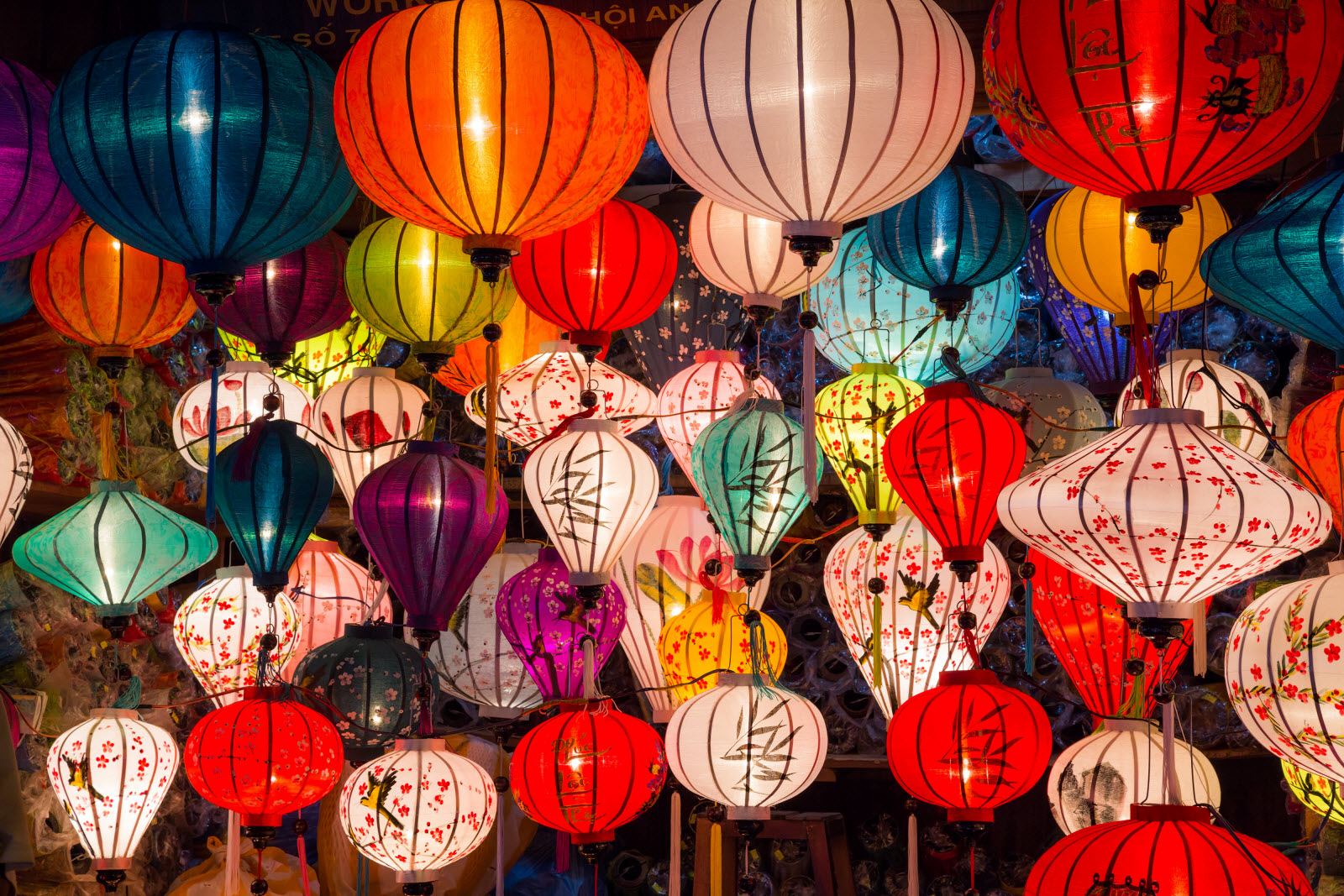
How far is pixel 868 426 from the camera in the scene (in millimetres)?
3412

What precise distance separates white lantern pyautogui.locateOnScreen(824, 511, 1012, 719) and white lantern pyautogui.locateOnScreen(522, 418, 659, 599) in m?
0.58

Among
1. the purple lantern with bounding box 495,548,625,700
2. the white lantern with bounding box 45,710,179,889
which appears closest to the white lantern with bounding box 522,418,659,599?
the purple lantern with bounding box 495,548,625,700

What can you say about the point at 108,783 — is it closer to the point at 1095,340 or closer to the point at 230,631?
the point at 230,631

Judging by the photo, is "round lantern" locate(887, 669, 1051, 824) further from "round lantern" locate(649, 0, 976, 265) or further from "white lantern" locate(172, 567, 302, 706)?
"white lantern" locate(172, 567, 302, 706)

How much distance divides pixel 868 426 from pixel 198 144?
5.35 feet

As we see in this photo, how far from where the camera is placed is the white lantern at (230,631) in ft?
12.4

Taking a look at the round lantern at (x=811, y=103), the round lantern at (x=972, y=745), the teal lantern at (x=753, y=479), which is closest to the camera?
the round lantern at (x=811, y=103)

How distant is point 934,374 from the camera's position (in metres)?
3.61

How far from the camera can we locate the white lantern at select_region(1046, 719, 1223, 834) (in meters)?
3.02

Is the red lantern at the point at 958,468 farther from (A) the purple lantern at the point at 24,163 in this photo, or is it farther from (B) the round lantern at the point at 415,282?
(A) the purple lantern at the point at 24,163

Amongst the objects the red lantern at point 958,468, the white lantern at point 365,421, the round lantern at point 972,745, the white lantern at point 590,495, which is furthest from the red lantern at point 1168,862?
the white lantern at point 365,421

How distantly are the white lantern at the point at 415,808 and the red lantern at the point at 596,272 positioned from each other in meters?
1.04

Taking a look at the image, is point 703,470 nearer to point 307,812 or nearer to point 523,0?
point 523,0

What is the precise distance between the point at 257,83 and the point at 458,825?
173 centimetres
